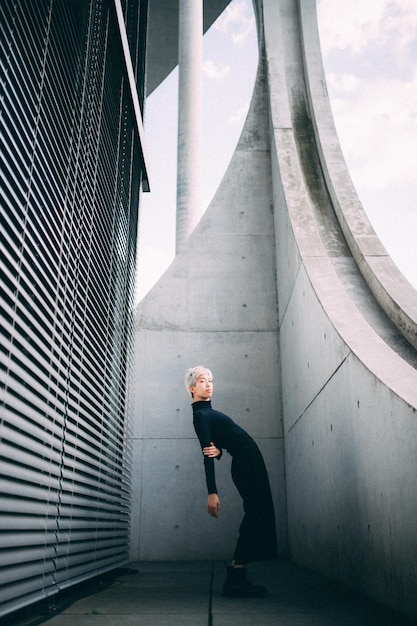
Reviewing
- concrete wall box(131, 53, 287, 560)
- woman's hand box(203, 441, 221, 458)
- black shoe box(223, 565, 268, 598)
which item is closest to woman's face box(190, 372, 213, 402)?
woman's hand box(203, 441, 221, 458)

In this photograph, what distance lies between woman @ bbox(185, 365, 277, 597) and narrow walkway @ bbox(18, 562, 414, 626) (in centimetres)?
16

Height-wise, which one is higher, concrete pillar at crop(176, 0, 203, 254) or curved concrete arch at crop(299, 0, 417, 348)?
concrete pillar at crop(176, 0, 203, 254)

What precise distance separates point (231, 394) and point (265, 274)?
150cm

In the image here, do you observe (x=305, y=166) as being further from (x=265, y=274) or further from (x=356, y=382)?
(x=356, y=382)

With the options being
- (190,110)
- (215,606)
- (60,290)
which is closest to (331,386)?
(215,606)

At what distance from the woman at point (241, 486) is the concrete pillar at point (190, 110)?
9255mm

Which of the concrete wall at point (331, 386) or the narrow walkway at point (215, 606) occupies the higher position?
the concrete wall at point (331, 386)

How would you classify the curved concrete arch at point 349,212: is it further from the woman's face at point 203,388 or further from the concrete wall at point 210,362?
the woman's face at point 203,388

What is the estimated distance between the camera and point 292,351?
5.58m

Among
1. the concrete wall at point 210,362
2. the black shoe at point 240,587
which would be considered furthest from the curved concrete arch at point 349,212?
the black shoe at point 240,587

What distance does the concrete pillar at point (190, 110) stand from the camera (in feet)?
41.7

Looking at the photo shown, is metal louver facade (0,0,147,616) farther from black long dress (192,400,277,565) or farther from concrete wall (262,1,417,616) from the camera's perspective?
concrete wall (262,1,417,616)

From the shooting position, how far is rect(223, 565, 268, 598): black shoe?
3160mm

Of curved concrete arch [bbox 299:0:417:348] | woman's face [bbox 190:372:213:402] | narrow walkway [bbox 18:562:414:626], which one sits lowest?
narrow walkway [bbox 18:562:414:626]
